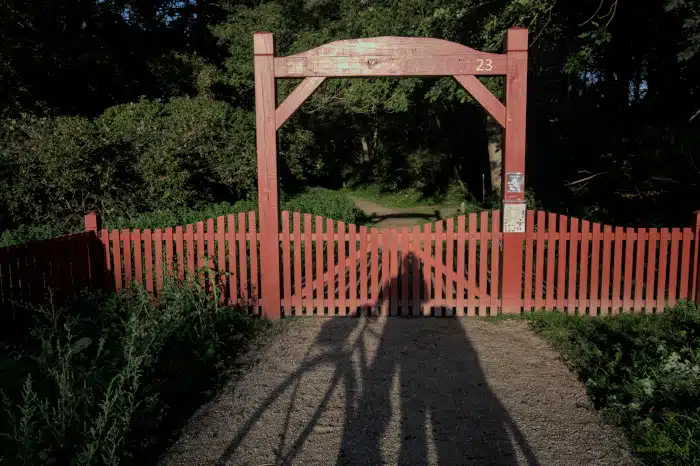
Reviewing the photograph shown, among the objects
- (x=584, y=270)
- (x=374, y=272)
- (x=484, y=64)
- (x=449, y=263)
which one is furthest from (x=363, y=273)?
(x=484, y=64)

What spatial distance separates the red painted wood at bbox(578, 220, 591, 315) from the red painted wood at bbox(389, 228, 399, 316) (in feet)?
7.24

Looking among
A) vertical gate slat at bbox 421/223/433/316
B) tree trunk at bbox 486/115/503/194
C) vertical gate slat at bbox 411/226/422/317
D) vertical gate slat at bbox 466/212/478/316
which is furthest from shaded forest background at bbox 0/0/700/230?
vertical gate slat at bbox 411/226/422/317

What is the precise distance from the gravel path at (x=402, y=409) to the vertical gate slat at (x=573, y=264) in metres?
1.16

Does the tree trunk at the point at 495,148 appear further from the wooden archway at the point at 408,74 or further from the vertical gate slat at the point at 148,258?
the vertical gate slat at the point at 148,258

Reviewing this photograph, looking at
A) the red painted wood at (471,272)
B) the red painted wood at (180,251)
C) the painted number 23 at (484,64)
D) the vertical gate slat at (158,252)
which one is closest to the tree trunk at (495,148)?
the red painted wood at (471,272)

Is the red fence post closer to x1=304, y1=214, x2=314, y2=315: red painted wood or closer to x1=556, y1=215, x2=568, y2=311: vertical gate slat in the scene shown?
x1=556, y1=215, x2=568, y2=311: vertical gate slat

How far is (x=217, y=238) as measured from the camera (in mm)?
6699

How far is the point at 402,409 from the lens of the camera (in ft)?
13.5

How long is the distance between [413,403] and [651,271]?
395 centimetres

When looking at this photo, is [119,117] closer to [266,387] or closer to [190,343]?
[190,343]

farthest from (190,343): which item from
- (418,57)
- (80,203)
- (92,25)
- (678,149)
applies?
(92,25)

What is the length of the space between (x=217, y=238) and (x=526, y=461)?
4.51m

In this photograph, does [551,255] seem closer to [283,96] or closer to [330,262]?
[330,262]

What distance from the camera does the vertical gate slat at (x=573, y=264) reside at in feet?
21.5
